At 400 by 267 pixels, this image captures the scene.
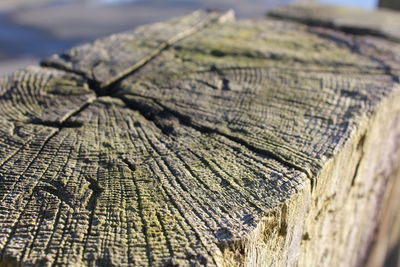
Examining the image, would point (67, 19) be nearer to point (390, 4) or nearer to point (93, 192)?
point (390, 4)

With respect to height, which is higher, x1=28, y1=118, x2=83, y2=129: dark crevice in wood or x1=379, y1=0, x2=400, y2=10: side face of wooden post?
x1=379, y1=0, x2=400, y2=10: side face of wooden post

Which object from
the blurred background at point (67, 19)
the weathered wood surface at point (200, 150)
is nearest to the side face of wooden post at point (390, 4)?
the weathered wood surface at point (200, 150)

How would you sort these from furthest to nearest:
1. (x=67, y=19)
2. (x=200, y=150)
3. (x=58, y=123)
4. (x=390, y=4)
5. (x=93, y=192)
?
(x=67, y=19) → (x=390, y=4) → (x=58, y=123) → (x=200, y=150) → (x=93, y=192)

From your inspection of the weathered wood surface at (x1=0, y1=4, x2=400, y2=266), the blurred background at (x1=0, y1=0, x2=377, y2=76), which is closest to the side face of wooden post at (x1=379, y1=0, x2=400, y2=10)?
the weathered wood surface at (x1=0, y1=4, x2=400, y2=266)

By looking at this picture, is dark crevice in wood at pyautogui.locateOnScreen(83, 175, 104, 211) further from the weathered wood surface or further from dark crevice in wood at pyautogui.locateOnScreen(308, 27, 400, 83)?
dark crevice in wood at pyautogui.locateOnScreen(308, 27, 400, 83)

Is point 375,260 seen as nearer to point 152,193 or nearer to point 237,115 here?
point 237,115

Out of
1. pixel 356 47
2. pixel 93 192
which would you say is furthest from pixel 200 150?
pixel 356 47

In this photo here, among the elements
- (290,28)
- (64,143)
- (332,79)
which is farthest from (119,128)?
(290,28)
